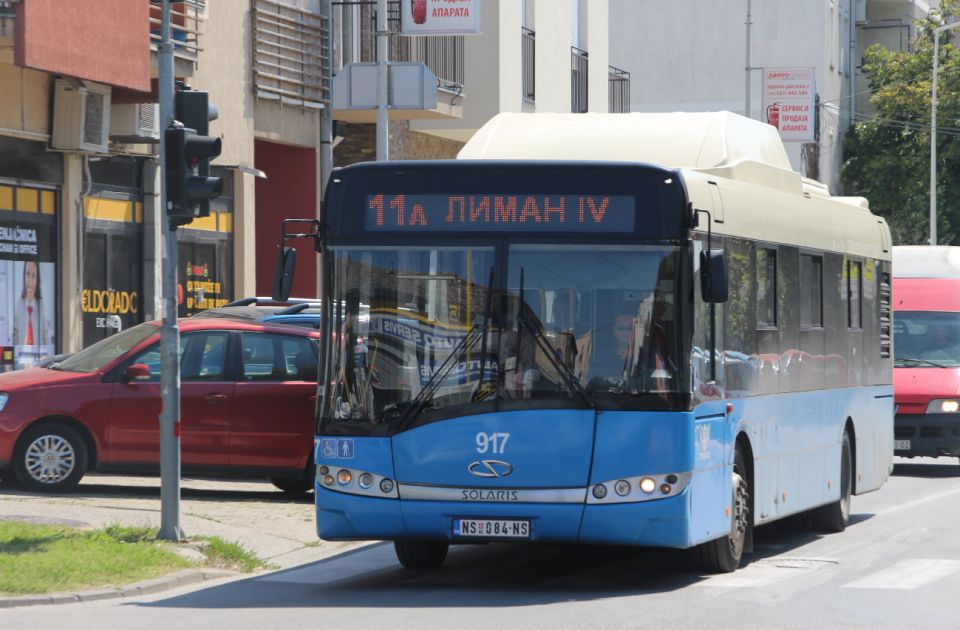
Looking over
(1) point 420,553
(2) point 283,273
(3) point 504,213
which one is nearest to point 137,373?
(1) point 420,553

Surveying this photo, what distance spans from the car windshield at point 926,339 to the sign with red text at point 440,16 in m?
6.82

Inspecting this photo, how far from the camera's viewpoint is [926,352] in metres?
23.8

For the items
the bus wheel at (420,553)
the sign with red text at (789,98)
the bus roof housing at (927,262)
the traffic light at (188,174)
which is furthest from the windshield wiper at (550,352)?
the sign with red text at (789,98)

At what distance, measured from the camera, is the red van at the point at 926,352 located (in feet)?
74.2

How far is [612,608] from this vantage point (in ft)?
36.1

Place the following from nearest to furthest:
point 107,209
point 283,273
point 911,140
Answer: point 283,273 → point 107,209 → point 911,140

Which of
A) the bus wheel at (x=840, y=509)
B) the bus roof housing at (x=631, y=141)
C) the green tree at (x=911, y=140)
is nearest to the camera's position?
the bus roof housing at (x=631, y=141)

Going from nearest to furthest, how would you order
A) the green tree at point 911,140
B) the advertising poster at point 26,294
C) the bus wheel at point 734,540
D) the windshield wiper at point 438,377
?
the windshield wiper at point 438,377 < the bus wheel at point 734,540 < the advertising poster at point 26,294 < the green tree at point 911,140

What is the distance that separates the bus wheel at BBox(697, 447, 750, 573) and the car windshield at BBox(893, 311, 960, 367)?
1109cm

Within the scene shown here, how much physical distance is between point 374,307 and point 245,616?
85.2 inches

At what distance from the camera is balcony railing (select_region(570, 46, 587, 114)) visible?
39531mm

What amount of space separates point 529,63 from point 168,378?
23.1 meters

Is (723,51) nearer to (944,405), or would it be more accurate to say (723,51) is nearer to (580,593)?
(944,405)

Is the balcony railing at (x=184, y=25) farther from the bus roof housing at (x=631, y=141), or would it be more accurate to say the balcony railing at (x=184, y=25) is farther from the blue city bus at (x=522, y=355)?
the blue city bus at (x=522, y=355)
